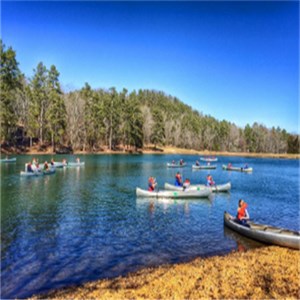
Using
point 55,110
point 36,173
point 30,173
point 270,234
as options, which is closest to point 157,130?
point 55,110

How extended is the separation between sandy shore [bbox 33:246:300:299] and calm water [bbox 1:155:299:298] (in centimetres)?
141

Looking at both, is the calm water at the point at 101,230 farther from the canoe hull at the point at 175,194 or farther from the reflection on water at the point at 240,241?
the canoe hull at the point at 175,194

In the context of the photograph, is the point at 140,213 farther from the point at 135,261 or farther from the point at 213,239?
the point at 135,261

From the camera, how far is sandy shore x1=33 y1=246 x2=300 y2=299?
9.47 m

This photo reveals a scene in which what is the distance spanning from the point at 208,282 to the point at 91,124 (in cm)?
9896

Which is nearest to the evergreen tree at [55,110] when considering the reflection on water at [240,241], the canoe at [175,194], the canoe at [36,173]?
the canoe at [36,173]

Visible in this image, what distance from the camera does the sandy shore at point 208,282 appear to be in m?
9.47

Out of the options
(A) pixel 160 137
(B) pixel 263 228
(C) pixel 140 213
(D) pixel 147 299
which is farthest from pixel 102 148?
(D) pixel 147 299

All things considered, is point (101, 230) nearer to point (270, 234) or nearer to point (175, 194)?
point (270, 234)

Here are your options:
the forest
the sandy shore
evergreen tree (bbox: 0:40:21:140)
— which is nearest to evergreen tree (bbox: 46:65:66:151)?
the forest

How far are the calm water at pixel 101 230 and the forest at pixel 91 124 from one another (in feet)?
186

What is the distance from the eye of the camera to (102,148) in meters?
112

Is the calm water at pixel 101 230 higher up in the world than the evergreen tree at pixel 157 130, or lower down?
lower down

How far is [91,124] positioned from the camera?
10588 cm
